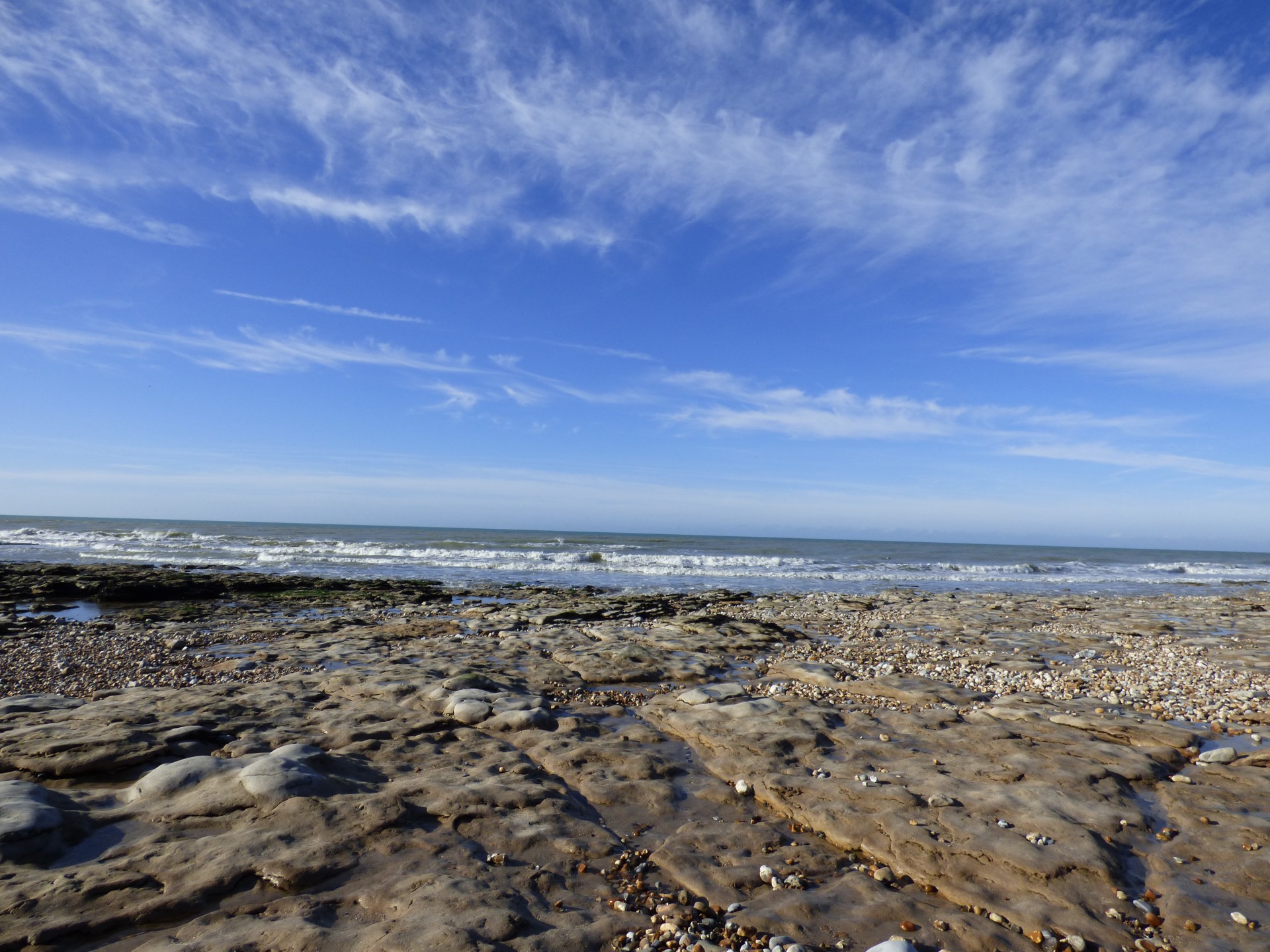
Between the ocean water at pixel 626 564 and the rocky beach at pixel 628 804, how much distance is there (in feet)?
59.2

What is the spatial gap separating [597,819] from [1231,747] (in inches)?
264

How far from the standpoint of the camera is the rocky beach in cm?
365

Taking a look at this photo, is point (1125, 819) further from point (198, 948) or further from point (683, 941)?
point (198, 948)

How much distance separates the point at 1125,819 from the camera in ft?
16.3

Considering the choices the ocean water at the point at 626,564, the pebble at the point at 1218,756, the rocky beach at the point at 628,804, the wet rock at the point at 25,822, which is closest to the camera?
the rocky beach at the point at 628,804

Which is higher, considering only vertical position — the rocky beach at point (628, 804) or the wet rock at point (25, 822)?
the wet rock at point (25, 822)

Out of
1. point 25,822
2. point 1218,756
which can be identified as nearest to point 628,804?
point 25,822

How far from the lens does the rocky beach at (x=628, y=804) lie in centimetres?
365

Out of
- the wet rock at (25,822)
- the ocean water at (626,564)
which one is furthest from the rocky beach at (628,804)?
the ocean water at (626,564)

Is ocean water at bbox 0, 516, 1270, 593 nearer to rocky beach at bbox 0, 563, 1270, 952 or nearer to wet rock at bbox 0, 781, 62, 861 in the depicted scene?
rocky beach at bbox 0, 563, 1270, 952

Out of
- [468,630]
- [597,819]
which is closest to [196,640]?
[468,630]

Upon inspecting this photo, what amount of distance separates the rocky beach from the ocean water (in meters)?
18.0

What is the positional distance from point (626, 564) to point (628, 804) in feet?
114

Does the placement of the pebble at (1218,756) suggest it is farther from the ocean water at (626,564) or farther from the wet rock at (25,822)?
the ocean water at (626,564)
